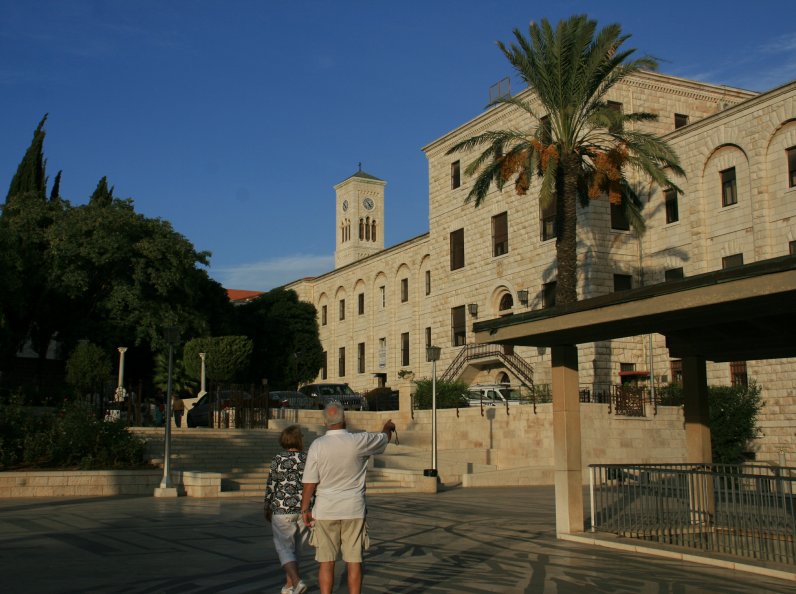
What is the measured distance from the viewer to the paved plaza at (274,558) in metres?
8.63

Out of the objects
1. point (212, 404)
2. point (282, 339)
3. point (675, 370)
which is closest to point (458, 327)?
point (675, 370)

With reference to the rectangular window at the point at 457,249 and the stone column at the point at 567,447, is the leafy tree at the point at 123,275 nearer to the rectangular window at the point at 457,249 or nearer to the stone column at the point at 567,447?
the rectangular window at the point at 457,249

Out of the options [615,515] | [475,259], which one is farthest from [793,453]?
[615,515]

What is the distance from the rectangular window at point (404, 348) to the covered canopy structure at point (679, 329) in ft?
124

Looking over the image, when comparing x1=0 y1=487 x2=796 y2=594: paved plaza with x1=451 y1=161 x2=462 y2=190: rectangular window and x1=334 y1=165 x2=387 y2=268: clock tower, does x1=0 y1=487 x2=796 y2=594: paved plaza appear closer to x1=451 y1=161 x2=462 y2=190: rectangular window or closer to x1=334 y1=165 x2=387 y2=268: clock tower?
x1=451 y1=161 x2=462 y2=190: rectangular window

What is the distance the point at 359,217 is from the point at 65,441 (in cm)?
6978

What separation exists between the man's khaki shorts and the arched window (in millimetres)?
33982

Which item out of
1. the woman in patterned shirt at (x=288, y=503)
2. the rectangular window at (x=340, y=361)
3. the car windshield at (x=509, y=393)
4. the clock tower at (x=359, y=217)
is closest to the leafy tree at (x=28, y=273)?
the rectangular window at (x=340, y=361)

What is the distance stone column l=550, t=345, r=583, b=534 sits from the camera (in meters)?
12.3

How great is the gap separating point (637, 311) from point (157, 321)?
113 feet

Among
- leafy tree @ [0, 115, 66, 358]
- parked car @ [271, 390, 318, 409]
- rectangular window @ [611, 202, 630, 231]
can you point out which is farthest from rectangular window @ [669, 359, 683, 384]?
leafy tree @ [0, 115, 66, 358]

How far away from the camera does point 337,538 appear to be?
6926 millimetres

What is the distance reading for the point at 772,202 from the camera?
102 ft

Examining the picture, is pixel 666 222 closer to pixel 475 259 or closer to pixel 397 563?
pixel 475 259
